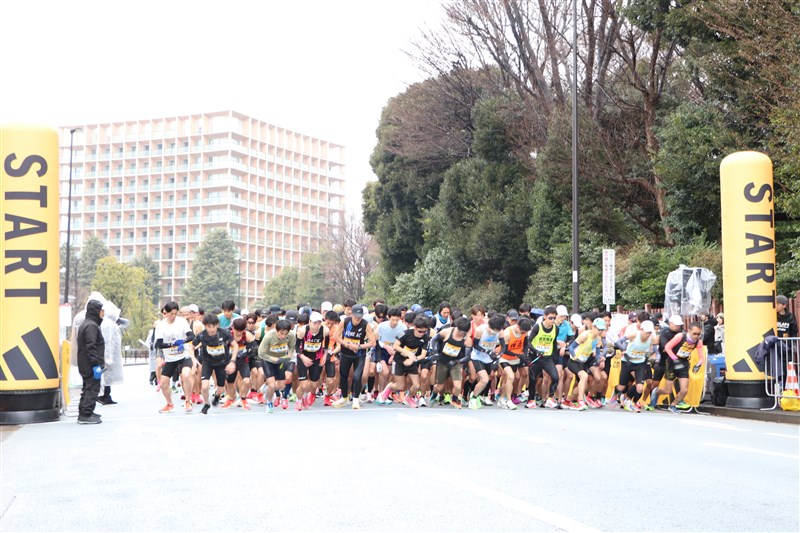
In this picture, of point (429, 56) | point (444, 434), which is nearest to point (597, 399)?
point (444, 434)

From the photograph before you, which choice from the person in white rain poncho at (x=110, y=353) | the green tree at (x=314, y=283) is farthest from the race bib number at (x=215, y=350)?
the green tree at (x=314, y=283)

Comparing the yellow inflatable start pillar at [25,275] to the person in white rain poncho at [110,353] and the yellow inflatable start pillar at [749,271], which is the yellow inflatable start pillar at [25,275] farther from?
the yellow inflatable start pillar at [749,271]

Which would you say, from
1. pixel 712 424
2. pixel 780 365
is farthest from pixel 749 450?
pixel 780 365

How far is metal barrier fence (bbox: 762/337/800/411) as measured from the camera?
603 inches

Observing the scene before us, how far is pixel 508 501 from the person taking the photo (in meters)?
6.82

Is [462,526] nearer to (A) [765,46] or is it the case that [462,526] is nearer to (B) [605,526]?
(B) [605,526]

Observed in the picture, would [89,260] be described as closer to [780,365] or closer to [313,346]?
[313,346]

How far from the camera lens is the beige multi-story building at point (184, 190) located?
385 ft

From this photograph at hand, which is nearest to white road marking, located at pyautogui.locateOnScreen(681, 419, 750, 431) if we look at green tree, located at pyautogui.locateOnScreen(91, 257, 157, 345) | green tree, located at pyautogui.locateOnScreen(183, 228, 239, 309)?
green tree, located at pyautogui.locateOnScreen(91, 257, 157, 345)

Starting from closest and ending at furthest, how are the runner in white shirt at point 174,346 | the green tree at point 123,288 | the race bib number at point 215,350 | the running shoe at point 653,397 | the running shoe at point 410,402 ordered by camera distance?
the runner in white shirt at point 174,346
the race bib number at point 215,350
the running shoe at point 410,402
the running shoe at point 653,397
the green tree at point 123,288

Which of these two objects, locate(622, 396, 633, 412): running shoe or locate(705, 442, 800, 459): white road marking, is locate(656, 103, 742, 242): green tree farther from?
locate(705, 442, 800, 459): white road marking

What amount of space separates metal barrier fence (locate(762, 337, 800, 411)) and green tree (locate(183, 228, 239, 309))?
89.3 meters

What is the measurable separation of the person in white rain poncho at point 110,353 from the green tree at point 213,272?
83.4 meters

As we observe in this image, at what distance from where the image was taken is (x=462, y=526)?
5992 mm
